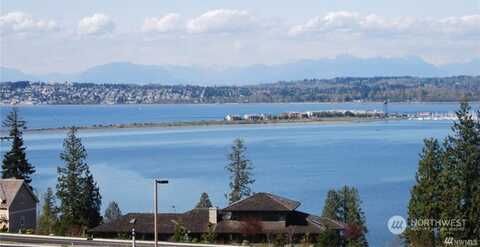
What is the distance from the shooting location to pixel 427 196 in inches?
817

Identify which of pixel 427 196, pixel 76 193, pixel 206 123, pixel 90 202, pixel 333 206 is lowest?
pixel 333 206

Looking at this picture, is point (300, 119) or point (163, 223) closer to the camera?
point (163, 223)

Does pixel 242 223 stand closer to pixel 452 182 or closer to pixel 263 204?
pixel 263 204

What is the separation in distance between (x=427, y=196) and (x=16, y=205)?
13.3m

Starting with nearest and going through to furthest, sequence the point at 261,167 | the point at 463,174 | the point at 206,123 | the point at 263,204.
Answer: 1. the point at 463,174
2. the point at 263,204
3. the point at 261,167
4. the point at 206,123

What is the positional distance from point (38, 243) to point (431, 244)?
8515 millimetres

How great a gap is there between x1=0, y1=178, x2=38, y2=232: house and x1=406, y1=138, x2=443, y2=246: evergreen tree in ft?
39.8

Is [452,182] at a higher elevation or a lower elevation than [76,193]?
higher

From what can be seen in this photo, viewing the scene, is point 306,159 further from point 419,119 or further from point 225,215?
point 419,119

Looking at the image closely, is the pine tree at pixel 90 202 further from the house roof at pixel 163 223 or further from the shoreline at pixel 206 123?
the shoreline at pixel 206 123

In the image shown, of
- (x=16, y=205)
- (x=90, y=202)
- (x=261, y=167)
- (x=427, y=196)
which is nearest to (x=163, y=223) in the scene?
(x=16, y=205)

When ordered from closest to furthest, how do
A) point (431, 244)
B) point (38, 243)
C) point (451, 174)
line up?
point (38, 243) < point (431, 244) < point (451, 174)

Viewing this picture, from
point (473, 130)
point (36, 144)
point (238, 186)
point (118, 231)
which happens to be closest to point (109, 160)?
point (36, 144)

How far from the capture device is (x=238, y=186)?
38.6 metres
